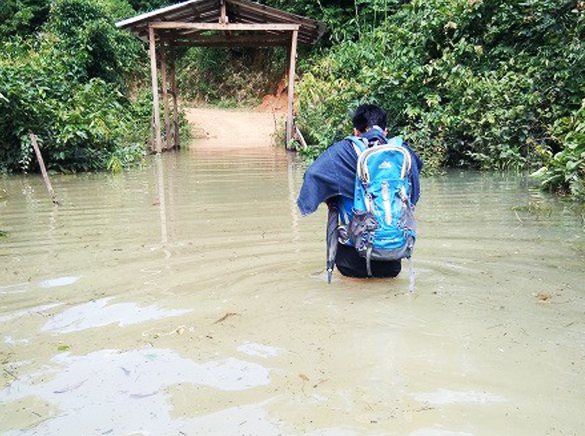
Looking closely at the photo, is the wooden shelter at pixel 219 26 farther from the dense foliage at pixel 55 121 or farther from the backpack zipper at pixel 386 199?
the backpack zipper at pixel 386 199

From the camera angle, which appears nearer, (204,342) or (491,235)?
(204,342)

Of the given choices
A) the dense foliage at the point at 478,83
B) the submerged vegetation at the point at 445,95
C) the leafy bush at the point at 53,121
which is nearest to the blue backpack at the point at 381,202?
the submerged vegetation at the point at 445,95

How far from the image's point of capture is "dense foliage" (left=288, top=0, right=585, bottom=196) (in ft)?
32.9

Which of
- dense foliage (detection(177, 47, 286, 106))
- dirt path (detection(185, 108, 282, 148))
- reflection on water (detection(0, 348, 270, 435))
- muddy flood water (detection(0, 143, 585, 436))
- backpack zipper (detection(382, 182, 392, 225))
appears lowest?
reflection on water (detection(0, 348, 270, 435))

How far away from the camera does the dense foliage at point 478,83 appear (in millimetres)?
10023

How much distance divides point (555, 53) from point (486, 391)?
29.5 ft

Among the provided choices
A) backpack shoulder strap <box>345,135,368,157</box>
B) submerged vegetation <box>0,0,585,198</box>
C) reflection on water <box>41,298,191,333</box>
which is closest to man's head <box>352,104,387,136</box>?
backpack shoulder strap <box>345,135,368,157</box>

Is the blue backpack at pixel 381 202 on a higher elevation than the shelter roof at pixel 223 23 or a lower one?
lower

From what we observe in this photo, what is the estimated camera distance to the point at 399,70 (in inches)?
480

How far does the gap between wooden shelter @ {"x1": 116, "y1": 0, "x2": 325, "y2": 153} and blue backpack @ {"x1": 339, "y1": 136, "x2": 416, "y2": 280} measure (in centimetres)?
1083

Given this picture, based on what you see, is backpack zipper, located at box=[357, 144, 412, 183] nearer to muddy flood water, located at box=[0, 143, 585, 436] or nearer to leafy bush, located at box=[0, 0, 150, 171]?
muddy flood water, located at box=[0, 143, 585, 436]

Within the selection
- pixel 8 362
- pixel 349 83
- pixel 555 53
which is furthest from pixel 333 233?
pixel 349 83

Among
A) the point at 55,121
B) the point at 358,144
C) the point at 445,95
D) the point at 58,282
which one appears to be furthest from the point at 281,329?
the point at 55,121

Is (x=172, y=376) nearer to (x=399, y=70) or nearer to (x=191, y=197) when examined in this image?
(x=191, y=197)
